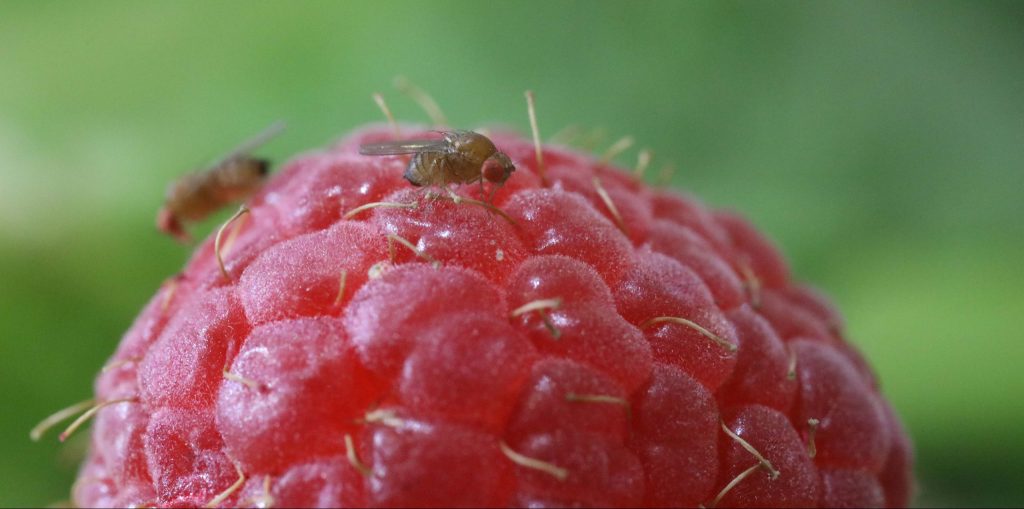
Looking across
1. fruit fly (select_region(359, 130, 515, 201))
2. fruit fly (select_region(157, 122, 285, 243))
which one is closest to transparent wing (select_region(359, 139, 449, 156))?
fruit fly (select_region(359, 130, 515, 201))

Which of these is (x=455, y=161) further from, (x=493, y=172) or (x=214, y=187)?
(x=214, y=187)

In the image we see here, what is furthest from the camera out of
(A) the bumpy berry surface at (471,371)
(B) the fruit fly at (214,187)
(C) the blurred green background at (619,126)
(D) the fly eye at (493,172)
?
(C) the blurred green background at (619,126)

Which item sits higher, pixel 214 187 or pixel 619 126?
pixel 619 126

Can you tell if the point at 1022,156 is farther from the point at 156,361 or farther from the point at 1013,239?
the point at 156,361

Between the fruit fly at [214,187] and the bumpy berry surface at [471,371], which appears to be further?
the fruit fly at [214,187]

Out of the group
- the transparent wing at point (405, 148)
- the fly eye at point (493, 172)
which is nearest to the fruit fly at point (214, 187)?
the transparent wing at point (405, 148)

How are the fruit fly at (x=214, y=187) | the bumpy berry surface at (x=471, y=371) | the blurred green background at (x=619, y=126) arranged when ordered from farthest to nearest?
the blurred green background at (x=619, y=126)
the fruit fly at (x=214, y=187)
the bumpy berry surface at (x=471, y=371)

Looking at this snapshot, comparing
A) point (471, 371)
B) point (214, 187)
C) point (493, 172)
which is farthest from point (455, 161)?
point (214, 187)

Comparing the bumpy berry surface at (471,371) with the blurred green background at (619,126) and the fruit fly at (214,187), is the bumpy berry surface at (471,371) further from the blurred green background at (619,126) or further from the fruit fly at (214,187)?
the blurred green background at (619,126)
